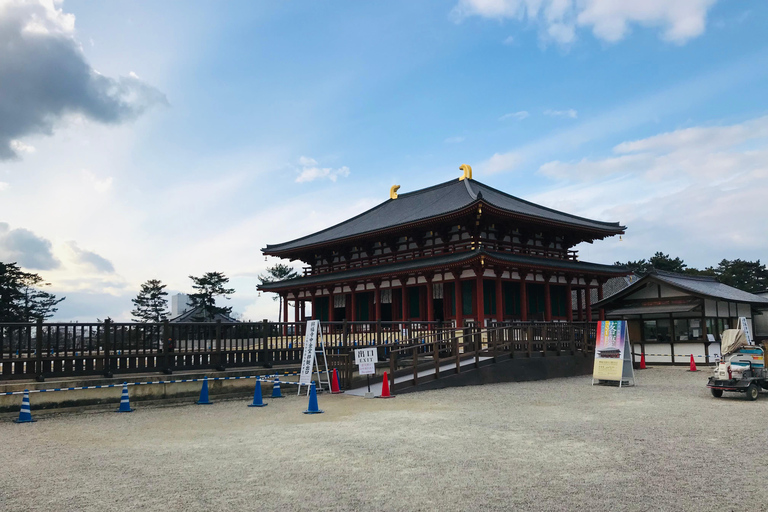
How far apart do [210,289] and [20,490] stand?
169ft

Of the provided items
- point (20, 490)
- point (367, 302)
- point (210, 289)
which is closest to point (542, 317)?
point (367, 302)

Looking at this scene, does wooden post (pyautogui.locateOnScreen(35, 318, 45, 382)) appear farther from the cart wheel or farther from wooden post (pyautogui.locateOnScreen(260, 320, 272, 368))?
the cart wheel

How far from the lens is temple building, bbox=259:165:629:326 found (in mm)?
27234

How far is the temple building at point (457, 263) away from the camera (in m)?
27.2

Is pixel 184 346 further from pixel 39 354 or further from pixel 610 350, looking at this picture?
pixel 610 350

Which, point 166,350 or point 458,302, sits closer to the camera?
point 166,350

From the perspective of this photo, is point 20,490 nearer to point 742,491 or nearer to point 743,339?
Answer: point 742,491

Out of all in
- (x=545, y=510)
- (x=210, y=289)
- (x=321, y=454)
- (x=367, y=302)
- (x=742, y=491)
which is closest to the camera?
(x=545, y=510)

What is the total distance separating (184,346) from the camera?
16219mm

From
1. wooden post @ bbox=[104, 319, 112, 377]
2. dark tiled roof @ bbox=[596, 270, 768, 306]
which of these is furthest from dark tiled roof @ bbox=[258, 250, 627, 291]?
wooden post @ bbox=[104, 319, 112, 377]

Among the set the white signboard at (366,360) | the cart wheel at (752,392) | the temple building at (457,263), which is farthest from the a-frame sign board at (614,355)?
A: the white signboard at (366,360)

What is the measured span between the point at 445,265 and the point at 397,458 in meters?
18.5

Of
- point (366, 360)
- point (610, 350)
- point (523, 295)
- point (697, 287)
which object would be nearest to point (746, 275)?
point (697, 287)

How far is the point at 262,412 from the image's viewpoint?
41.7ft
